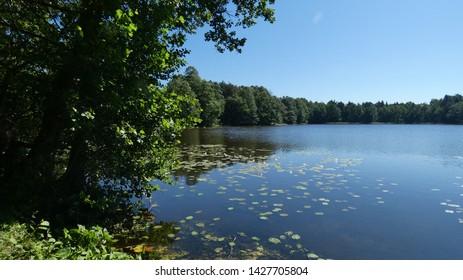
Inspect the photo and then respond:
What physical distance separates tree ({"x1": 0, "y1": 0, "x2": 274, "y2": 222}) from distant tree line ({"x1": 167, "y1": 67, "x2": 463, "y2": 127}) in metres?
42.3

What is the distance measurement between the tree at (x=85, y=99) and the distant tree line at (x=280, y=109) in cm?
4229

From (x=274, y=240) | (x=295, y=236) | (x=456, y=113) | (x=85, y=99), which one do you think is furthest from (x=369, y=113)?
(x=85, y=99)

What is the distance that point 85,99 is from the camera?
25.5 ft

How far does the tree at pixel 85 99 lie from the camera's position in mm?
7723

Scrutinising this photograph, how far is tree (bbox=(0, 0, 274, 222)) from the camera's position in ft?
25.3

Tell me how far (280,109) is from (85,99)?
397 feet

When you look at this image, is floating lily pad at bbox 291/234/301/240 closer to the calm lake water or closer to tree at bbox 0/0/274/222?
the calm lake water

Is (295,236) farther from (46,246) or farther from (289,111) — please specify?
(289,111)

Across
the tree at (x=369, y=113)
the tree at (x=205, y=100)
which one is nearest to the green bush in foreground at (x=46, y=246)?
the tree at (x=205, y=100)

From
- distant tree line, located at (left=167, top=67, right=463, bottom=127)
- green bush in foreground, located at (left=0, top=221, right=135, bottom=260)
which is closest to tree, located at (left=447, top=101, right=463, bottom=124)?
distant tree line, located at (left=167, top=67, right=463, bottom=127)

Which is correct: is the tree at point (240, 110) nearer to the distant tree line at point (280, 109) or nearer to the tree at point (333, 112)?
the distant tree line at point (280, 109)

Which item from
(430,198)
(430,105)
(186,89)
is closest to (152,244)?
(430,198)

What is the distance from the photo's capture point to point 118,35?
7559mm
